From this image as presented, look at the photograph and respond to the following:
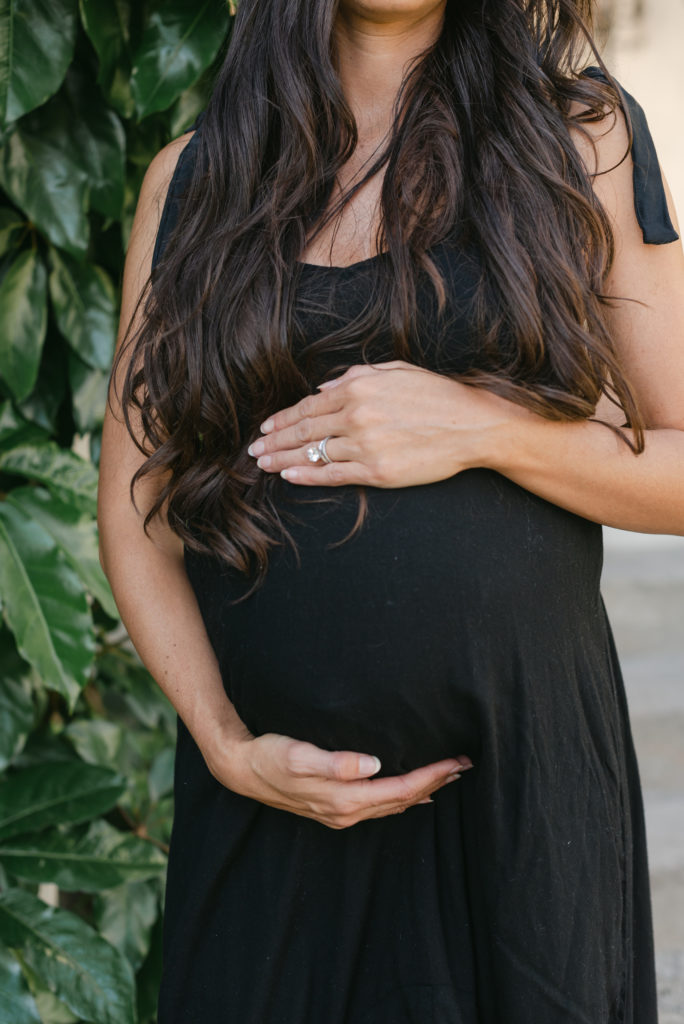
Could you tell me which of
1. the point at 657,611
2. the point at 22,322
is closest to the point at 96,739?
the point at 22,322

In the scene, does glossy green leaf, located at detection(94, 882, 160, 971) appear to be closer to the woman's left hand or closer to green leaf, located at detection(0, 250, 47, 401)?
green leaf, located at detection(0, 250, 47, 401)

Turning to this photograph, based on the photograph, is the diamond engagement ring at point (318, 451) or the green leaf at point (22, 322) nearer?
the diamond engagement ring at point (318, 451)

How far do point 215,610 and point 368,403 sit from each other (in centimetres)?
27

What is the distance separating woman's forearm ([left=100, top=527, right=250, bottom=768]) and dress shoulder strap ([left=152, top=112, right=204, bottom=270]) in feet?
1.05

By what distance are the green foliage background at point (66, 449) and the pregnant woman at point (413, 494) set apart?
0.25m

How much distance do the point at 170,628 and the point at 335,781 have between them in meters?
0.28

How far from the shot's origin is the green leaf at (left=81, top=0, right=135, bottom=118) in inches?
49.8

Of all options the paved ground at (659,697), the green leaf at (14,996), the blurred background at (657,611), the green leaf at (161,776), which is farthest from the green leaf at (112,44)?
the paved ground at (659,697)

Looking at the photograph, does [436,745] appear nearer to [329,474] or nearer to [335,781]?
[335,781]

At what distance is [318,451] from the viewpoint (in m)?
0.93

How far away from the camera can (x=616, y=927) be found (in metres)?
0.96

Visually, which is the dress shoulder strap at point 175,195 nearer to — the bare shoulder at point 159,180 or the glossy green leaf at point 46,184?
the bare shoulder at point 159,180

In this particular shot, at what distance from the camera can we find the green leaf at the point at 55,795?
1381 millimetres

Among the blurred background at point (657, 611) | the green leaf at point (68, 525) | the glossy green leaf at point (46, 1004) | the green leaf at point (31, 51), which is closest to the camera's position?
the green leaf at point (31, 51)
